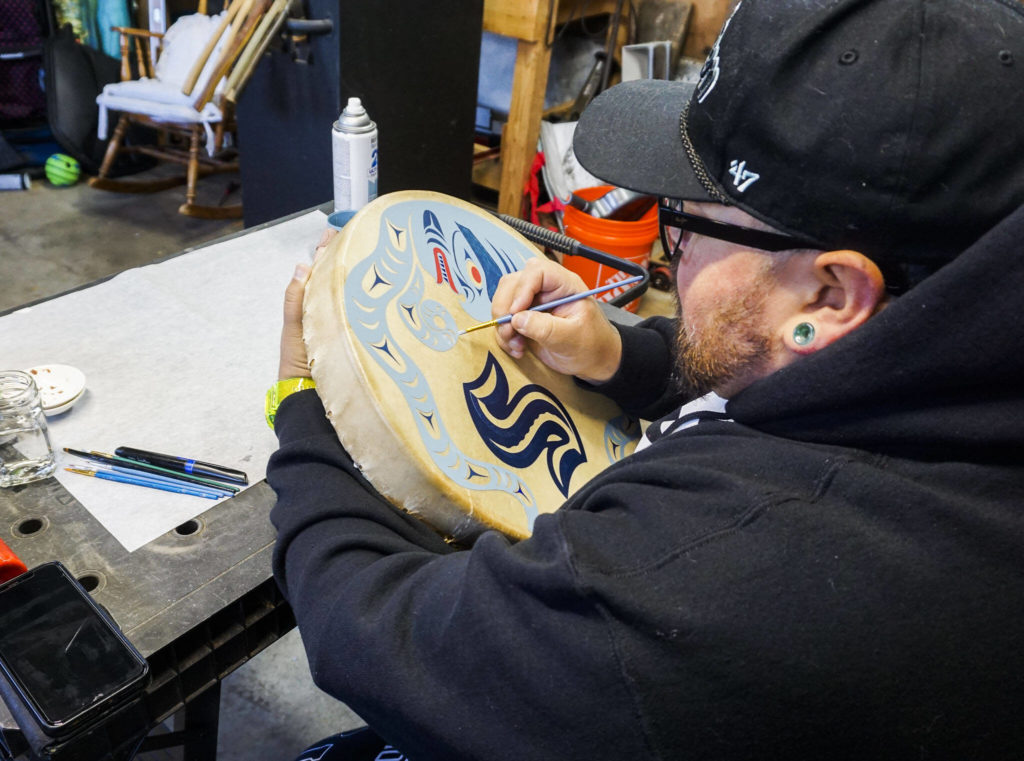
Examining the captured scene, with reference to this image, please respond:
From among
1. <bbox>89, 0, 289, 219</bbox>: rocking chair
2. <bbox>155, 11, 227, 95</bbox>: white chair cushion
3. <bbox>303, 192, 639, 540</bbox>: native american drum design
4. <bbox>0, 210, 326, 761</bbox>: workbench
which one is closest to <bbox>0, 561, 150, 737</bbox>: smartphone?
<bbox>0, 210, 326, 761</bbox>: workbench

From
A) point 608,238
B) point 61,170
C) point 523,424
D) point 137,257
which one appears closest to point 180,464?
point 523,424

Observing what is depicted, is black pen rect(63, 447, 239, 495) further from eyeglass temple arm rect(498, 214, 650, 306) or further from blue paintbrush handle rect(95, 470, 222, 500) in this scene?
eyeglass temple arm rect(498, 214, 650, 306)

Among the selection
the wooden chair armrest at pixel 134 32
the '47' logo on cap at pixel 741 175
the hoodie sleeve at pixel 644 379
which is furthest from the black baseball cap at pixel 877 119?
the wooden chair armrest at pixel 134 32

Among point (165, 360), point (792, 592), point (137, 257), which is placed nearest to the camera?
point (792, 592)

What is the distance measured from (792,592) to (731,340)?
0.26 meters

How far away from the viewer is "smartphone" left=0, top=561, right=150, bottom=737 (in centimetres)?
61

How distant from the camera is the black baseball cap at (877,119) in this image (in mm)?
499

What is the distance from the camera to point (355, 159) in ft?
4.20

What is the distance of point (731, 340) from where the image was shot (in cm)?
65

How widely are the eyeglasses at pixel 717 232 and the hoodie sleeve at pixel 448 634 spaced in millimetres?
290

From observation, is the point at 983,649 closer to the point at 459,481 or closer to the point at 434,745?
the point at 434,745

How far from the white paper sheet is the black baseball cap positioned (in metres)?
0.70

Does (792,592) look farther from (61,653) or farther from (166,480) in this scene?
(166,480)

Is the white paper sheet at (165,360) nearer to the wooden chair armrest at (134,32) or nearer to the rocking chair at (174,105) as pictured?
the rocking chair at (174,105)
